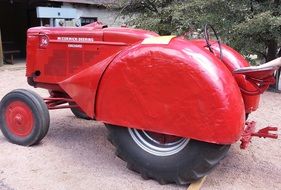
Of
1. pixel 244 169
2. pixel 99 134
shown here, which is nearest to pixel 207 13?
pixel 99 134

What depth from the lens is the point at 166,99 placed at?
3678mm

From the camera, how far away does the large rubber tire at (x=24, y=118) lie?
4.67 metres

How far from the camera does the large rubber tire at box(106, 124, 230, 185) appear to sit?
3.67 m

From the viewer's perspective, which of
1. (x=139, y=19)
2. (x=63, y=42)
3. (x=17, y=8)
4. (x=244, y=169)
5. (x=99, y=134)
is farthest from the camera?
(x=17, y=8)

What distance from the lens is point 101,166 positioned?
4.36 metres

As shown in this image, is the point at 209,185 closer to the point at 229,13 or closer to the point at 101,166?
the point at 101,166

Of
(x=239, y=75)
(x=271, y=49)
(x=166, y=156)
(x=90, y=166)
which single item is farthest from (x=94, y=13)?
(x=166, y=156)

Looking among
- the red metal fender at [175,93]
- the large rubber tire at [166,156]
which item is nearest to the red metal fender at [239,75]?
the red metal fender at [175,93]

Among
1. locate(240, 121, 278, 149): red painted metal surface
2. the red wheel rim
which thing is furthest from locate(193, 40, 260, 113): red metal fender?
the red wheel rim

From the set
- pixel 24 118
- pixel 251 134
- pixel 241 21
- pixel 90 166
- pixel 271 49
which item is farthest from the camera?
pixel 271 49

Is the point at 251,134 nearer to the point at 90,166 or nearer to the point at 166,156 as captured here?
the point at 166,156

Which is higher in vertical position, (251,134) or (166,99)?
(166,99)

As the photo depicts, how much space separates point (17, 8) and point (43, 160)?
14.4 meters

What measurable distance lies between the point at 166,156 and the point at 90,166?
0.92m
